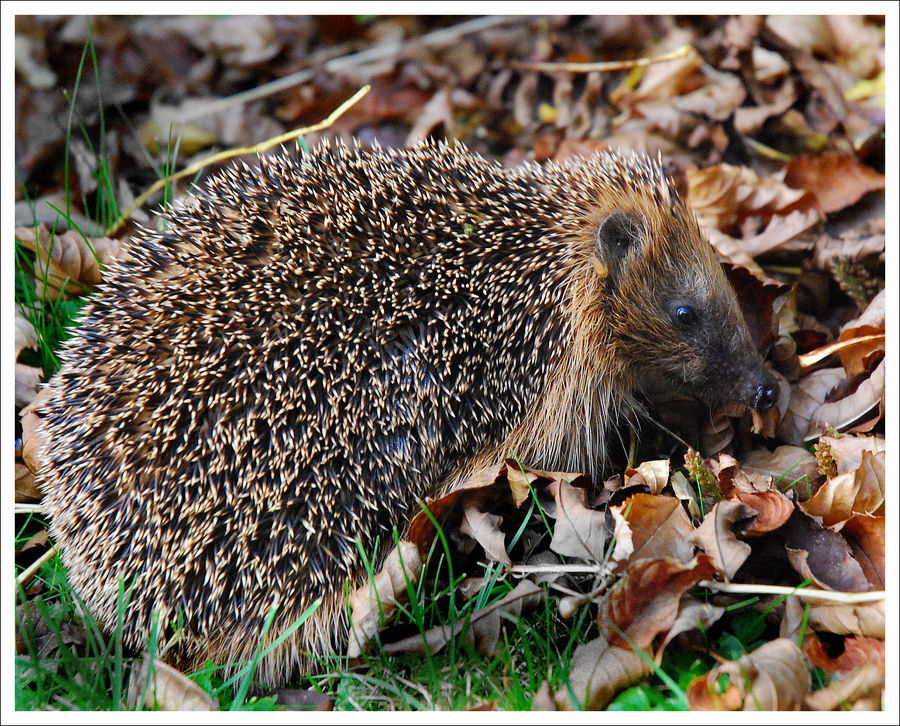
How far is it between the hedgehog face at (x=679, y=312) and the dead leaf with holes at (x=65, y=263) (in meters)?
3.12

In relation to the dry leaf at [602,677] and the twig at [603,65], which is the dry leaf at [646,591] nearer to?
the dry leaf at [602,677]

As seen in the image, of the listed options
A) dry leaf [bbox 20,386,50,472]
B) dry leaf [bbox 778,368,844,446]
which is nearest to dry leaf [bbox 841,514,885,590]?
dry leaf [bbox 778,368,844,446]

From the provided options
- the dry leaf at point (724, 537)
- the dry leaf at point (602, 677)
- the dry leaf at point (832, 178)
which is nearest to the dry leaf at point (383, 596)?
the dry leaf at point (602, 677)

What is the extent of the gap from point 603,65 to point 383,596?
203 inches

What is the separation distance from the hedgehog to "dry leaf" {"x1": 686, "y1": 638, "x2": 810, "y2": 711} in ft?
4.77

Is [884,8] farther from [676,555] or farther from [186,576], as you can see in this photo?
[186,576]

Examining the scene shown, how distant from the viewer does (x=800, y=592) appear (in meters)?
3.12

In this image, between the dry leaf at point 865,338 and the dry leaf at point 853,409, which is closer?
the dry leaf at point 853,409

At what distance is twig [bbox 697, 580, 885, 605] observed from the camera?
3.05 metres

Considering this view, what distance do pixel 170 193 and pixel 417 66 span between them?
272 centimetres

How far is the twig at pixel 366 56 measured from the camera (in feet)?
23.2

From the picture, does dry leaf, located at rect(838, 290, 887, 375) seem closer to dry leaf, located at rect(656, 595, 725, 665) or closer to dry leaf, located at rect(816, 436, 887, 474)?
dry leaf, located at rect(816, 436, 887, 474)

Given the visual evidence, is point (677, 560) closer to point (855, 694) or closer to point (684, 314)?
point (855, 694)

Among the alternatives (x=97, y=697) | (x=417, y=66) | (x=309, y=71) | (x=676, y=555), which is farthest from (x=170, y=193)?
(x=676, y=555)
